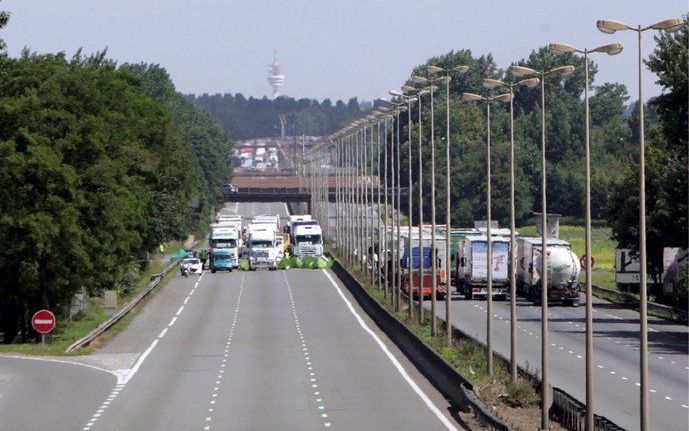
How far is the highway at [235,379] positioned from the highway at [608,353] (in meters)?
4.18

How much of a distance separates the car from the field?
2604 cm

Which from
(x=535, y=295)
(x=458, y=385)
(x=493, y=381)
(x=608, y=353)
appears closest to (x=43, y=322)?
(x=608, y=353)

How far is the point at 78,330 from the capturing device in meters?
76.9

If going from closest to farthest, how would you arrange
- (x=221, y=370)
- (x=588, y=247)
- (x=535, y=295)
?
(x=588, y=247) < (x=221, y=370) < (x=535, y=295)

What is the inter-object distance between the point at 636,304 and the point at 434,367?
41.6 m

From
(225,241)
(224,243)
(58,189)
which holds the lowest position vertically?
(224,243)

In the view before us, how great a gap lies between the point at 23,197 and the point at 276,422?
37.6 meters

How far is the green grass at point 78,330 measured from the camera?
62991 mm

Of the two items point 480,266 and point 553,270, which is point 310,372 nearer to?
point 553,270

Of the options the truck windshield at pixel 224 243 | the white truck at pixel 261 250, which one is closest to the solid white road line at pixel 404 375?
the truck windshield at pixel 224 243

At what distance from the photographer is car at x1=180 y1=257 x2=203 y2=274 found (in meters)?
120

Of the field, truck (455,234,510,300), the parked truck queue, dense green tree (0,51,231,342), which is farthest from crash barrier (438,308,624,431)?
the field

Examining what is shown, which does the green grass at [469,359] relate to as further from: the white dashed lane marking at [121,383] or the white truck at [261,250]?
the white truck at [261,250]

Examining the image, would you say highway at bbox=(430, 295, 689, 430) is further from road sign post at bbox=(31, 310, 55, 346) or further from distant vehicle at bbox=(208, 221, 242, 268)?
distant vehicle at bbox=(208, 221, 242, 268)
